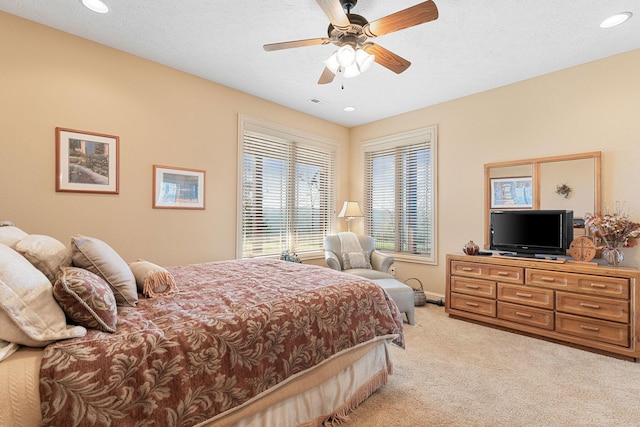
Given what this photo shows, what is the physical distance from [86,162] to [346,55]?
8.23 feet

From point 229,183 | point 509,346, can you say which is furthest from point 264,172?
point 509,346

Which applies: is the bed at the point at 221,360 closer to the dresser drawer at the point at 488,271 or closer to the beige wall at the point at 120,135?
the beige wall at the point at 120,135

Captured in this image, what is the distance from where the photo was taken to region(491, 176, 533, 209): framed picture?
3430 millimetres

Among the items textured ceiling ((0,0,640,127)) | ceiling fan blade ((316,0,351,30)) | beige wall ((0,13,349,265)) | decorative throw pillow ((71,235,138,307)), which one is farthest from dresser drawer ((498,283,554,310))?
decorative throw pillow ((71,235,138,307))

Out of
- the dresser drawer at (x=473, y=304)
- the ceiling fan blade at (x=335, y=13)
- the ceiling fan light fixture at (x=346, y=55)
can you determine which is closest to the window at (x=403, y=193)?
the dresser drawer at (x=473, y=304)

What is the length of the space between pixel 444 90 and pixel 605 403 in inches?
133

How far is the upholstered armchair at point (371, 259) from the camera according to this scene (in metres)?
3.78

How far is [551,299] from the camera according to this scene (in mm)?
2873

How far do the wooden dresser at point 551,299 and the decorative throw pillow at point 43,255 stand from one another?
3.62 meters

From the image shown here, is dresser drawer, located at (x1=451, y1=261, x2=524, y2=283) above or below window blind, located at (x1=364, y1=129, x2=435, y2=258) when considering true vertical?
below

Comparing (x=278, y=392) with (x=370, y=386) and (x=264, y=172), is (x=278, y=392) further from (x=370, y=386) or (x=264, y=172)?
(x=264, y=172)

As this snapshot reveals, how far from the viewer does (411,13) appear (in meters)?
1.77

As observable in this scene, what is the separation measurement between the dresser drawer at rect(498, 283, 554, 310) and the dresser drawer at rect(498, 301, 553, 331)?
51 mm

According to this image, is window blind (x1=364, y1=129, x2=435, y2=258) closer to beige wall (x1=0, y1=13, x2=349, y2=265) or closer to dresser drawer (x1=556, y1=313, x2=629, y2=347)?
dresser drawer (x1=556, y1=313, x2=629, y2=347)
